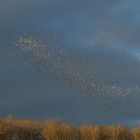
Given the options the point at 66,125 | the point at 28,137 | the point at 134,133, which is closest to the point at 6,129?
the point at 28,137

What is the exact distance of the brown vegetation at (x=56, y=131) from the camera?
167125 mm

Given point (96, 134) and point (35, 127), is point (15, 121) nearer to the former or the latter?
point (35, 127)

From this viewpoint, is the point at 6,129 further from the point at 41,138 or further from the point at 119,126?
the point at 119,126

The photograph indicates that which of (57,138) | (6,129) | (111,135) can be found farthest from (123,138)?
(6,129)

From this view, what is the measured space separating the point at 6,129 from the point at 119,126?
25.6 m

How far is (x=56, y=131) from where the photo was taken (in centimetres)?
17375

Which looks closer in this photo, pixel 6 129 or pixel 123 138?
pixel 6 129

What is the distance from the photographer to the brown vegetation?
16712cm

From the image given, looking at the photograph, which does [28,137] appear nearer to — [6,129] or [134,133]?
[6,129]

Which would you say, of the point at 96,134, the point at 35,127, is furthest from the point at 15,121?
the point at 96,134

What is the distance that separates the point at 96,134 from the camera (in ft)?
577

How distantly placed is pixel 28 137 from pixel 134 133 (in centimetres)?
2422

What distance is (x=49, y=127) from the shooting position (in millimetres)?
174125

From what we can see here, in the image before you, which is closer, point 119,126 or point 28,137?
point 28,137
